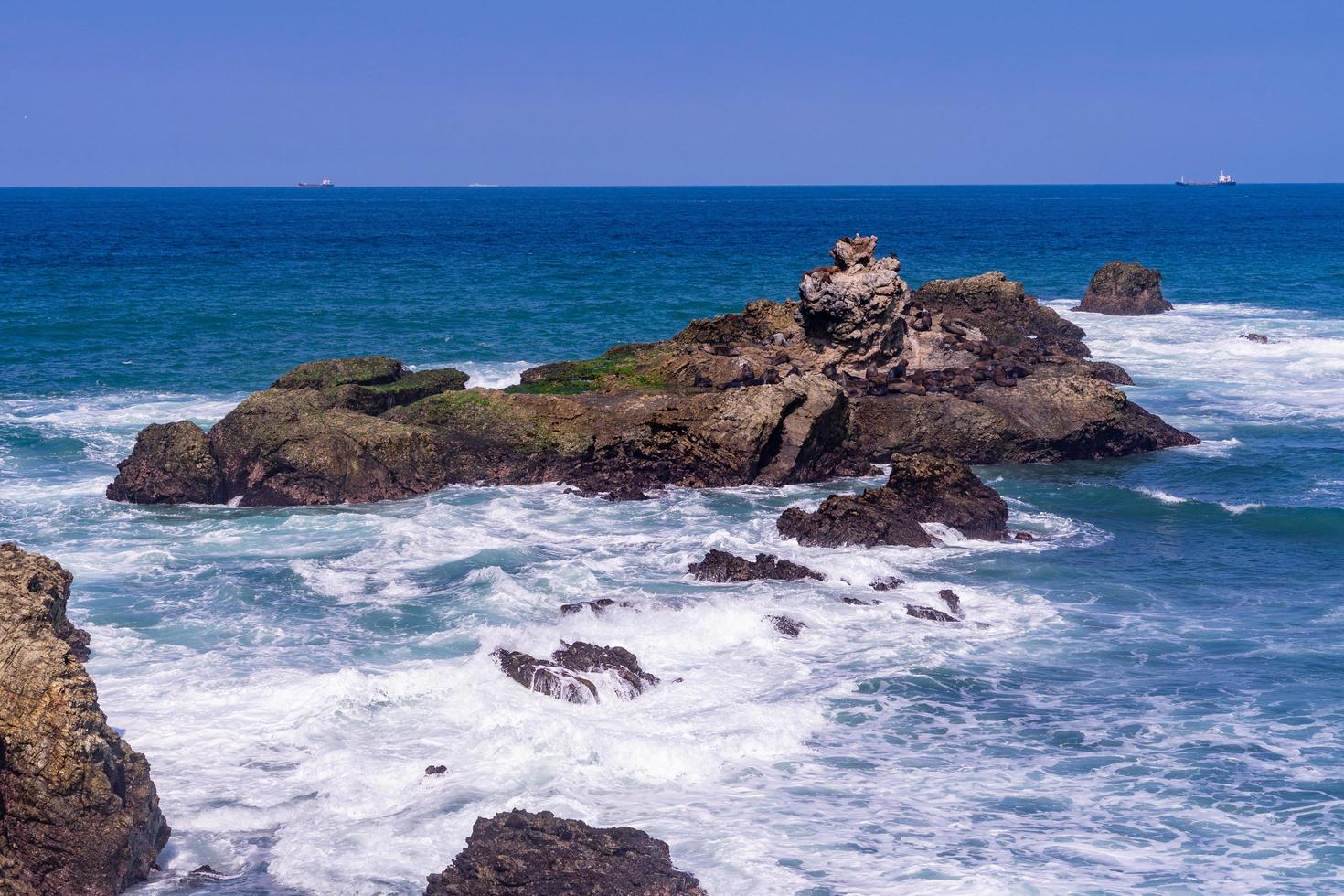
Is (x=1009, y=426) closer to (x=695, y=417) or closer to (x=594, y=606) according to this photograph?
(x=695, y=417)

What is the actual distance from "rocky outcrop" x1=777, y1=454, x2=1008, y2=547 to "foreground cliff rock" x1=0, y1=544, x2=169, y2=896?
14266 mm

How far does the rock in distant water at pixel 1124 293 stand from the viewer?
59281 mm

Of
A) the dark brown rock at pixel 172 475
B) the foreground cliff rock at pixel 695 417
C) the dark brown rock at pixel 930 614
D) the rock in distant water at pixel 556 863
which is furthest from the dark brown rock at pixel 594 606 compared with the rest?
the dark brown rock at pixel 172 475

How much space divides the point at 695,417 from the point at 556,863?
17.6m

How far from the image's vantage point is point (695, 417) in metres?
29.7

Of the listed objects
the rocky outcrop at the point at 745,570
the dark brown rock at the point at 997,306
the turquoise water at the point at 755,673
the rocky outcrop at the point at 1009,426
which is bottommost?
the turquoise water at the point at 755,673

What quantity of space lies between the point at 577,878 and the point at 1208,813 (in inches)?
289

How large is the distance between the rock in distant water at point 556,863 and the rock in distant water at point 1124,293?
50999mm

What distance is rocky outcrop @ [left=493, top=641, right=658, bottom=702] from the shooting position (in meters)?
18.0

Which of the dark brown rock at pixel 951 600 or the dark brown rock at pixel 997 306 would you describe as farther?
the dark brown rock at pixel 997 306

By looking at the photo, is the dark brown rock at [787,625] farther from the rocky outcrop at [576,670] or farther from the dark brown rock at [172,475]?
the dark brown rock at [172,475]

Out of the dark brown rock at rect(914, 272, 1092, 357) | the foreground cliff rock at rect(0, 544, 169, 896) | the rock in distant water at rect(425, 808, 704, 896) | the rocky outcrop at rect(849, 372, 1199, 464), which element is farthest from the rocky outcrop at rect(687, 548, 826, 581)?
the dark brown rock at rect(914, 272, 1092, 357)

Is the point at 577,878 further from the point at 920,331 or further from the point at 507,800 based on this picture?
the point at 920,331

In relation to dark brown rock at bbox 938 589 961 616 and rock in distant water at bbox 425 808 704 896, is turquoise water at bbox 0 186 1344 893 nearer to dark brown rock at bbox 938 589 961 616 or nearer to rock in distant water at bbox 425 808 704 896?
dark brown rock at bbox 938 589 961 616
